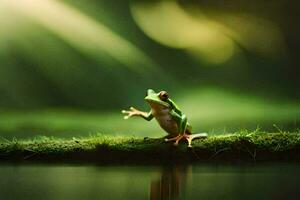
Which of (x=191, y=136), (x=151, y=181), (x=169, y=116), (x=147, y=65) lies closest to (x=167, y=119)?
(x=169, y=116)

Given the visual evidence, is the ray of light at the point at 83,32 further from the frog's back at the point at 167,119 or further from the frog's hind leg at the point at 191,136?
the frog's hind leg at the point at 191,136

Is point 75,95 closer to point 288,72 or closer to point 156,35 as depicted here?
point 156,35

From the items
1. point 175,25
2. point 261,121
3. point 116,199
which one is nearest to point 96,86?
point 175,25

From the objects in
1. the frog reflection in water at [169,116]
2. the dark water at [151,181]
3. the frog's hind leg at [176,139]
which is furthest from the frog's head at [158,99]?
the dark water at [151,181]

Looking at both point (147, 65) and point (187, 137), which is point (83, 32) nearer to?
point (147, 65)

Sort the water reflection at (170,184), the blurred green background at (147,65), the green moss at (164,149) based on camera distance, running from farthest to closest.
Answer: the blurred green background at (147,65) < the green moss at (164,149) < the water reflection at (170,184)

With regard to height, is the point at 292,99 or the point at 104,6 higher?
the point at 104,6
